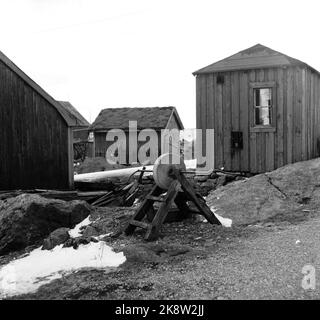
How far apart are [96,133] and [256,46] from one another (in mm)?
20015

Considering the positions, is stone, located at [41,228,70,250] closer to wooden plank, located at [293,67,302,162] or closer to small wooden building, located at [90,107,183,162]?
wooden plank, located at [293,67,302,162]

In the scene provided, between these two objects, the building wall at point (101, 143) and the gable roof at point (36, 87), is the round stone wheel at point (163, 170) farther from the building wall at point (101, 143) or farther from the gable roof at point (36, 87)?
the building wall at point (101, 143)

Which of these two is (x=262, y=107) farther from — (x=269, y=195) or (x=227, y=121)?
(x=269, y=195)

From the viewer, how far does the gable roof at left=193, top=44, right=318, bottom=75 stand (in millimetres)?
13523

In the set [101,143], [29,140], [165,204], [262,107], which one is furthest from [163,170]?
[101,143]

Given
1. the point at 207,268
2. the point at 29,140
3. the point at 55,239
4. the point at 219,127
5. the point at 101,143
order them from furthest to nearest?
the point at 101,143
the point at 219,127
the point at 29,140
the point at 55,239
the point at 207,268

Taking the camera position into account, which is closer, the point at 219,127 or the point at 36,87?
the point at 36,87

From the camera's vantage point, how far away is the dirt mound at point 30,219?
751 centimetres

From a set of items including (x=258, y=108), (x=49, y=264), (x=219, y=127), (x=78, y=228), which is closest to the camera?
(x=49, y=264)

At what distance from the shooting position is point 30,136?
47.0ft

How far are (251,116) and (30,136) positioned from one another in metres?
7.23

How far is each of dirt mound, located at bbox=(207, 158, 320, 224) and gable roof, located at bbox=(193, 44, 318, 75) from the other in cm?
335

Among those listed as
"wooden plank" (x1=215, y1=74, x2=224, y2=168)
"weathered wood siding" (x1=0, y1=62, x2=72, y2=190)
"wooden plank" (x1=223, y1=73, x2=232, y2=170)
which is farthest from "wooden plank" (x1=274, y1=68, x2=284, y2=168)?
"weathered wood siding" (x1=0, y1=62, x2=72, y2=190)
